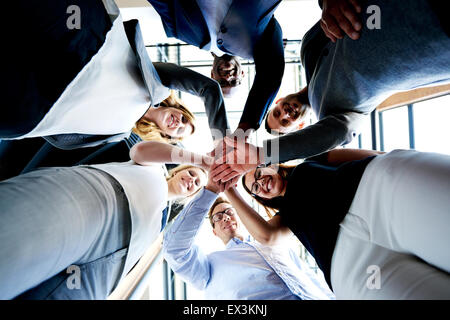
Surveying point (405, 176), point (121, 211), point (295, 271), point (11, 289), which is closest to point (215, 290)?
point (295, 271)

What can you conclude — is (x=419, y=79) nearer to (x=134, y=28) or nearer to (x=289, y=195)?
(x=289, y=195)

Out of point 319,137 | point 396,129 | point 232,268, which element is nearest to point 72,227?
point 319,137

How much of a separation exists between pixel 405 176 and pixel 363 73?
0.29 m

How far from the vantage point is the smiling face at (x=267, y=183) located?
131cm

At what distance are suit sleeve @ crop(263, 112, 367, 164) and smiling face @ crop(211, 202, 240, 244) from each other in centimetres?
122

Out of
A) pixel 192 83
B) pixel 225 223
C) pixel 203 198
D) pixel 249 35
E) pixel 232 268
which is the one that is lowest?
pixel 232 268

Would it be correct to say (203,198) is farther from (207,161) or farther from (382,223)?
(382,223)

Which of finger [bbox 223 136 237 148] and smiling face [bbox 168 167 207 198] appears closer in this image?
finger [bbox 223 136 237 148]

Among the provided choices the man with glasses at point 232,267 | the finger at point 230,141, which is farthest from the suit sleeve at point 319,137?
the man with glasses at point 232,267

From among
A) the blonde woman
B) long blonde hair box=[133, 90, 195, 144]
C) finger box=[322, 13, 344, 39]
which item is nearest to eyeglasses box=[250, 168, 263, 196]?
long blonde hair box=[133, 90, 195, 144]

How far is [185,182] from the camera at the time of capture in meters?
1.38

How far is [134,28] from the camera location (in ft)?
2.31

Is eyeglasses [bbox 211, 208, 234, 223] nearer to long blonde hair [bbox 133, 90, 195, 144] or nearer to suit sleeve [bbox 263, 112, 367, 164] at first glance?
long blonde hair [bbox 133, 90, 195, 144]

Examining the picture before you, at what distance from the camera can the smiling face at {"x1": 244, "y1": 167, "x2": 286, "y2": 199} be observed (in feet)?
4.29
